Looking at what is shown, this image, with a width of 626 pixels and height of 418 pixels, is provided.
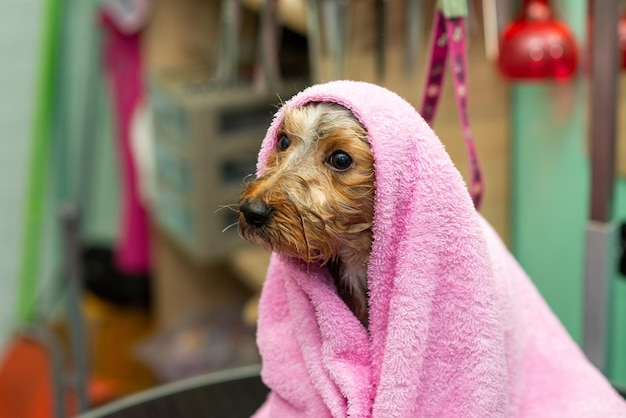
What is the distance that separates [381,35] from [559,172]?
1.23 ft

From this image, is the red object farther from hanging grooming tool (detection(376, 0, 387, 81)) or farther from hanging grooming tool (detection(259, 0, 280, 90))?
hanging grooming tool (detection(259, 0, 280, 90))

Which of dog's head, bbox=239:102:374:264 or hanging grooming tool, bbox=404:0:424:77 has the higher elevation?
hanging grooming tool, bbox=404:0:424:77

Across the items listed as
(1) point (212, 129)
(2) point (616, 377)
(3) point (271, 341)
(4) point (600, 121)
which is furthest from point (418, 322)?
(1) point (212, 129)

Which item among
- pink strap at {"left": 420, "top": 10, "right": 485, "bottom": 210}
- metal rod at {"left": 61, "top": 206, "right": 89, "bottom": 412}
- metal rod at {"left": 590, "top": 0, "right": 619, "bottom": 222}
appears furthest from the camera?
metal rod at {"left": 61, "top": 206, "right": 89, "bottom": 412}

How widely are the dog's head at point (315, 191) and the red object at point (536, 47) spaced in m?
0.51

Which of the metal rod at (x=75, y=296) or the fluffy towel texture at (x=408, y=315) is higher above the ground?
the fluffy towel texture at (x=408, y=315)

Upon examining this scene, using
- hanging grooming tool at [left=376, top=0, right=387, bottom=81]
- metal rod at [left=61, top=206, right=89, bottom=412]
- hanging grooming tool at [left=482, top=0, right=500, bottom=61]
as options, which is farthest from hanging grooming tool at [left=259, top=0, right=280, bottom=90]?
metal rod at [left=61, top=206, right=89, bottom=412]

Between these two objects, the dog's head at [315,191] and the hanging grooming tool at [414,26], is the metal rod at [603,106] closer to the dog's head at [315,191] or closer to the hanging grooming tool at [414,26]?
the hanging grooming tool at [414,26]

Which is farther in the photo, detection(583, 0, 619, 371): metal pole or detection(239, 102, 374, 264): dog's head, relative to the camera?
detection(583, 0, 619, 371): metal pole

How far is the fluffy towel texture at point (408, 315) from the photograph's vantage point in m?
0.58

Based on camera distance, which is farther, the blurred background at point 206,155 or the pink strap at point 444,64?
the blurred background at point 206,155

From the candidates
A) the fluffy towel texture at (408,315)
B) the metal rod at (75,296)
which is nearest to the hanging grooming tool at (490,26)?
the fluffy towel texture at (408,315)

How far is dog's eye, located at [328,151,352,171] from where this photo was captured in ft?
1.98

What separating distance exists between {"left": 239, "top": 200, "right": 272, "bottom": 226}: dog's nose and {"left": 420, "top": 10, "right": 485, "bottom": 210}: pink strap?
0.15 metres
